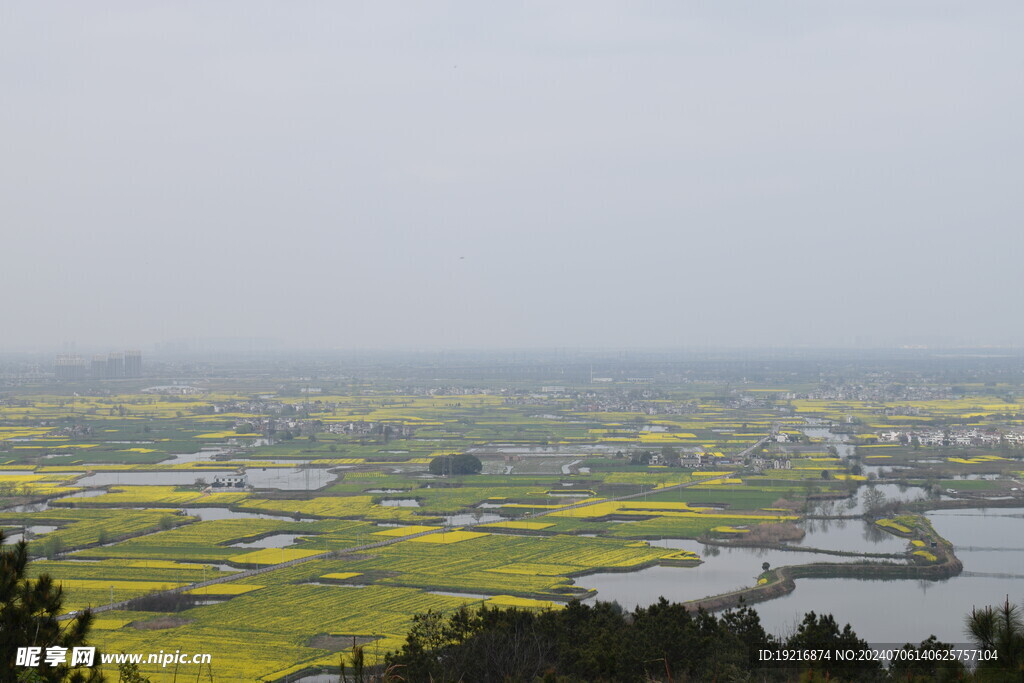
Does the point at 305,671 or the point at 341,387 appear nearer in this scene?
the point at 305,671

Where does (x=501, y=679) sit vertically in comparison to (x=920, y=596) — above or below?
above

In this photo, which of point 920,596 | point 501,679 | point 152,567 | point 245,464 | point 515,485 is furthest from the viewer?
point 245,464

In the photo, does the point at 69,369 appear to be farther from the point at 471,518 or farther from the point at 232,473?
the point at 471,518

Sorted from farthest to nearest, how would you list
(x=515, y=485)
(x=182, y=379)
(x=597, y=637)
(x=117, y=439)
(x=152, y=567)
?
(x=182, y=379) → (x=117, y=439) → (x=515, y=485) → (x=152, y=567) → (x=597, y=637)

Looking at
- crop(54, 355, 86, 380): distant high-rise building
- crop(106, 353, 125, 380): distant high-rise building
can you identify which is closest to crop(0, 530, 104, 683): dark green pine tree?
crop(54, 355, 86, 380): distant high-rise building

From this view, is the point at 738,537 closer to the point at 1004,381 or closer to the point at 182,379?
the point at 1004,381

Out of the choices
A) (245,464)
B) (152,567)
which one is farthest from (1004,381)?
(152,567)
